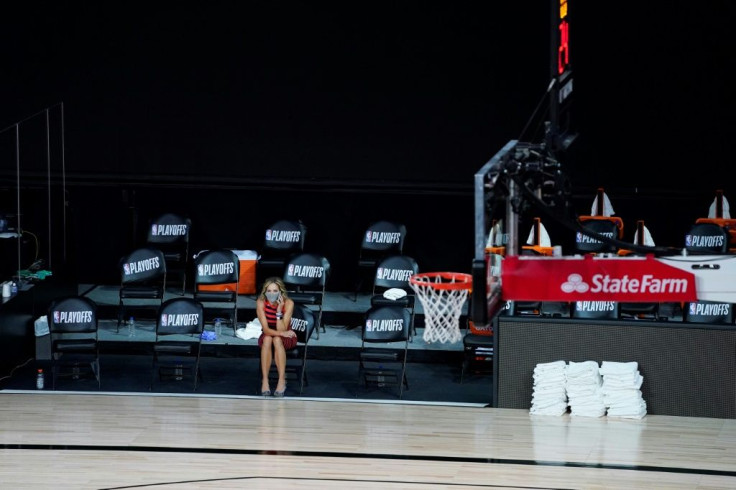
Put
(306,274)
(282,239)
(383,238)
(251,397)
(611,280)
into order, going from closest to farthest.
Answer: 1. (611,280)
2. (251,397)
3. (306,274)
4. (383,238)
5. (282,239)

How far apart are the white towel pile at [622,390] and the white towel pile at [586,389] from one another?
0.21 ft

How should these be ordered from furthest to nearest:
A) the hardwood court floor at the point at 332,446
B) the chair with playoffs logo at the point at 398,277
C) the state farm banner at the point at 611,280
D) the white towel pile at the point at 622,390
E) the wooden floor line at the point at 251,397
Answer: the chair with playoffs logo at the point at 398,277 → the wooden floor line at the point at 251,397 → the white towel pile at the point at 622,390 → the hardwood court floor at the point at 332,446 → the state farm banner at the point at 611,280

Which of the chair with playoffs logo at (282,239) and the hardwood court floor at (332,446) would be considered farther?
the chair with playoffs logo at (282,239)

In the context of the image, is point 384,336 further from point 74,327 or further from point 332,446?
point 74,327

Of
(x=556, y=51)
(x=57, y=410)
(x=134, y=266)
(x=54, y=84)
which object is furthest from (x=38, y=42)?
(x=556, y=51)

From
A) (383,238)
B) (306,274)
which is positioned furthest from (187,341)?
(383,238)

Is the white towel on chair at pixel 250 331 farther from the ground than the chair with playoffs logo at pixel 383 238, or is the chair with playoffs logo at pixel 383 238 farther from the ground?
the chair with playoffs logo at pixel 383 238

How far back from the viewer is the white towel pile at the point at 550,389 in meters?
11.4

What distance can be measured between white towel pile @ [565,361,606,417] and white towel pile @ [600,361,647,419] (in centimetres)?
6

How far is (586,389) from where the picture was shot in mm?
11383

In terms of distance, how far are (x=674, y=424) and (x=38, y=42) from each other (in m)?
8.78

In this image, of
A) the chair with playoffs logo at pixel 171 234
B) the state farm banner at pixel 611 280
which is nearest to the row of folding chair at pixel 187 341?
the chair with playoffs logo at pixel 171 234

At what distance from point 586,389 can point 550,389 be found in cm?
33

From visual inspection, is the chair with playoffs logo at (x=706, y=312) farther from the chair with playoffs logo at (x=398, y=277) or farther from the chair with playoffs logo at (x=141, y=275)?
the chair with playoffs logo at (x=141, y=275)
